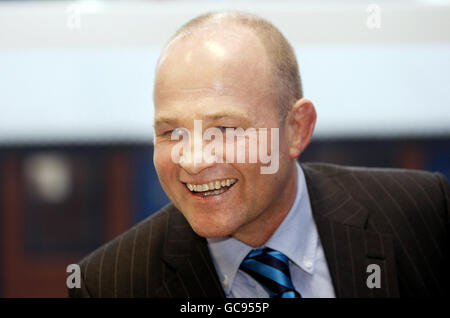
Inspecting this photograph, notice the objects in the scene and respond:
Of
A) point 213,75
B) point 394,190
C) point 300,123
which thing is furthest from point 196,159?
point 394,190

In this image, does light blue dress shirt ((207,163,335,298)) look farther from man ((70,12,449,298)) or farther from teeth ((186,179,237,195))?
teeth ((186,179,237,195))

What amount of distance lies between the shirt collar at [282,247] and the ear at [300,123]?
219mm

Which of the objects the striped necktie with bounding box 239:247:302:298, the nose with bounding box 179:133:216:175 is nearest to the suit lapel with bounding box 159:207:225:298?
the striped necktie with bounding box 239:247:302:298

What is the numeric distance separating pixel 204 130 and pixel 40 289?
246 cm

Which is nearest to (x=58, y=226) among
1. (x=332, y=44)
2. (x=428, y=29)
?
(x=332, y=44)

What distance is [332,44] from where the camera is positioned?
7.57 feet

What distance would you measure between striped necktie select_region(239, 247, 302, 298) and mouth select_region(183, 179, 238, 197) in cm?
28

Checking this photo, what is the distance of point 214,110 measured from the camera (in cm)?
107

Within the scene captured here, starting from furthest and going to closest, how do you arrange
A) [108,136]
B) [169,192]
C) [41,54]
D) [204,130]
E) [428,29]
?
[108,136], [41,54], [428,29], [169,192], [204,130]

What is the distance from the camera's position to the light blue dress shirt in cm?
131

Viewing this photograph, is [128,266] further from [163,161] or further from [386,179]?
[386,179]

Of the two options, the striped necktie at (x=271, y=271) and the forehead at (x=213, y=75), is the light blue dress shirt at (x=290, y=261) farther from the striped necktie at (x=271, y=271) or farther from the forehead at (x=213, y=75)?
the forehead at (x=213, y=75)
